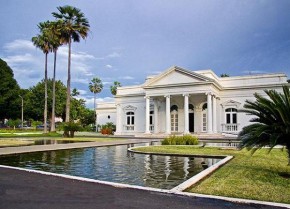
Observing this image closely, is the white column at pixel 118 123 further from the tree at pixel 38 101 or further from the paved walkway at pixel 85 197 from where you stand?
the paved walkway at pixel 85 197

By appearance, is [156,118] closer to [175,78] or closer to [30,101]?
[175,78]

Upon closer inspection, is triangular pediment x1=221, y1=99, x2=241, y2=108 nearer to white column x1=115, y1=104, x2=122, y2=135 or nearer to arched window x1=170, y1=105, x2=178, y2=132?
arched window x1=170, y1=105, x2=178, y2=132

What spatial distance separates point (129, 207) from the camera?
5031mm

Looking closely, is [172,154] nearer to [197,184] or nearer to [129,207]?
[197,184]

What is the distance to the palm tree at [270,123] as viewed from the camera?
7.59 metres

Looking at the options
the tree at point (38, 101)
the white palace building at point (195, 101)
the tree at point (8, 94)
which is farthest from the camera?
the tree at point (38, 101)

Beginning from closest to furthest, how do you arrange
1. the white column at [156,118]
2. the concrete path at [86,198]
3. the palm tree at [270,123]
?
1. the concrete path at [86,198]
2. the palm tree at [270,123]
3. the white column at [156,118]

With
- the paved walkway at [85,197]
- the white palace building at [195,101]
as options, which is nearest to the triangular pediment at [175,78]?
the white palace building at [195,101]

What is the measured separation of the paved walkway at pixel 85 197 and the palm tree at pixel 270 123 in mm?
→ 2993

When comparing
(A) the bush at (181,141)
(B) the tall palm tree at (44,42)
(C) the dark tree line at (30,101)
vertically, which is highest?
(B) the tall palm tree at (44,42)

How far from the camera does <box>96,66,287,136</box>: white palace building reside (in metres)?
33.5

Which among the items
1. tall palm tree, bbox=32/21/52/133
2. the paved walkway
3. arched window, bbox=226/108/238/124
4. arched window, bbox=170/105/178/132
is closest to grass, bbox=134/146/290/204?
the paved walkway

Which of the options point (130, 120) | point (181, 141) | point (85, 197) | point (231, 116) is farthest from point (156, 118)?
point (85, 197)

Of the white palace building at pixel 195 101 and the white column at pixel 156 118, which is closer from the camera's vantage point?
the white palace building at pixel 195 101
